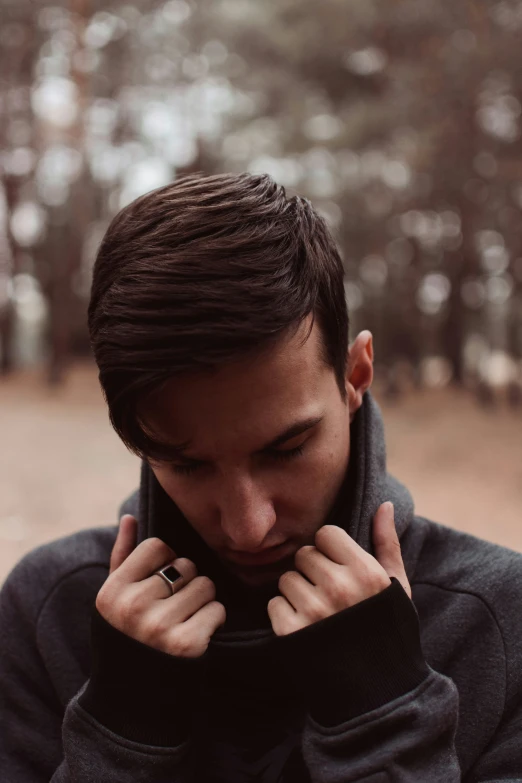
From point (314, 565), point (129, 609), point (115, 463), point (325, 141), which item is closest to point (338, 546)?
point (314, 565)

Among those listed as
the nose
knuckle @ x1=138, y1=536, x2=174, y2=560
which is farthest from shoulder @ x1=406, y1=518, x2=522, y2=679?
knuckle @ x1=138, y1=536, x2=174, y2=560

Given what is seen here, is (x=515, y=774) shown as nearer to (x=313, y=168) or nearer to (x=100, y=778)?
(x=100, y=778)

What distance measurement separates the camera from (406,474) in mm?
10125

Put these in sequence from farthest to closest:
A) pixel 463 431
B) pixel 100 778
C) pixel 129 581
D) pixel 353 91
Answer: pixel 353 91, pixel 463 431, pixel 129 581, pixel 100 778

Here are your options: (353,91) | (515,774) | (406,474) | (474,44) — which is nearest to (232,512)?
(515,774)

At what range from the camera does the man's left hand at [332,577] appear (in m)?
1.19

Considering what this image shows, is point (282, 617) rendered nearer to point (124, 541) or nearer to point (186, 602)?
point (186, 602)

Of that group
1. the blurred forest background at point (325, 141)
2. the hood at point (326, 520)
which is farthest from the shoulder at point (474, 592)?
the blurred forest background at point (325, 141)

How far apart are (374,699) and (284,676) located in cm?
24

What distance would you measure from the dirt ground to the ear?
5.26 m

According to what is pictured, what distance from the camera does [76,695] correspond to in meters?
1.27

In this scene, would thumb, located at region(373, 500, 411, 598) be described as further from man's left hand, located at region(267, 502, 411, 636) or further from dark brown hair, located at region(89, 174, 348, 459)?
dark brown hair, located at region(89, 174, 348, 459)

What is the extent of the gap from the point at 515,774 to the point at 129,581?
28.3 inches

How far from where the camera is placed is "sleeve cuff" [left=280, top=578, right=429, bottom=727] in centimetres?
114
